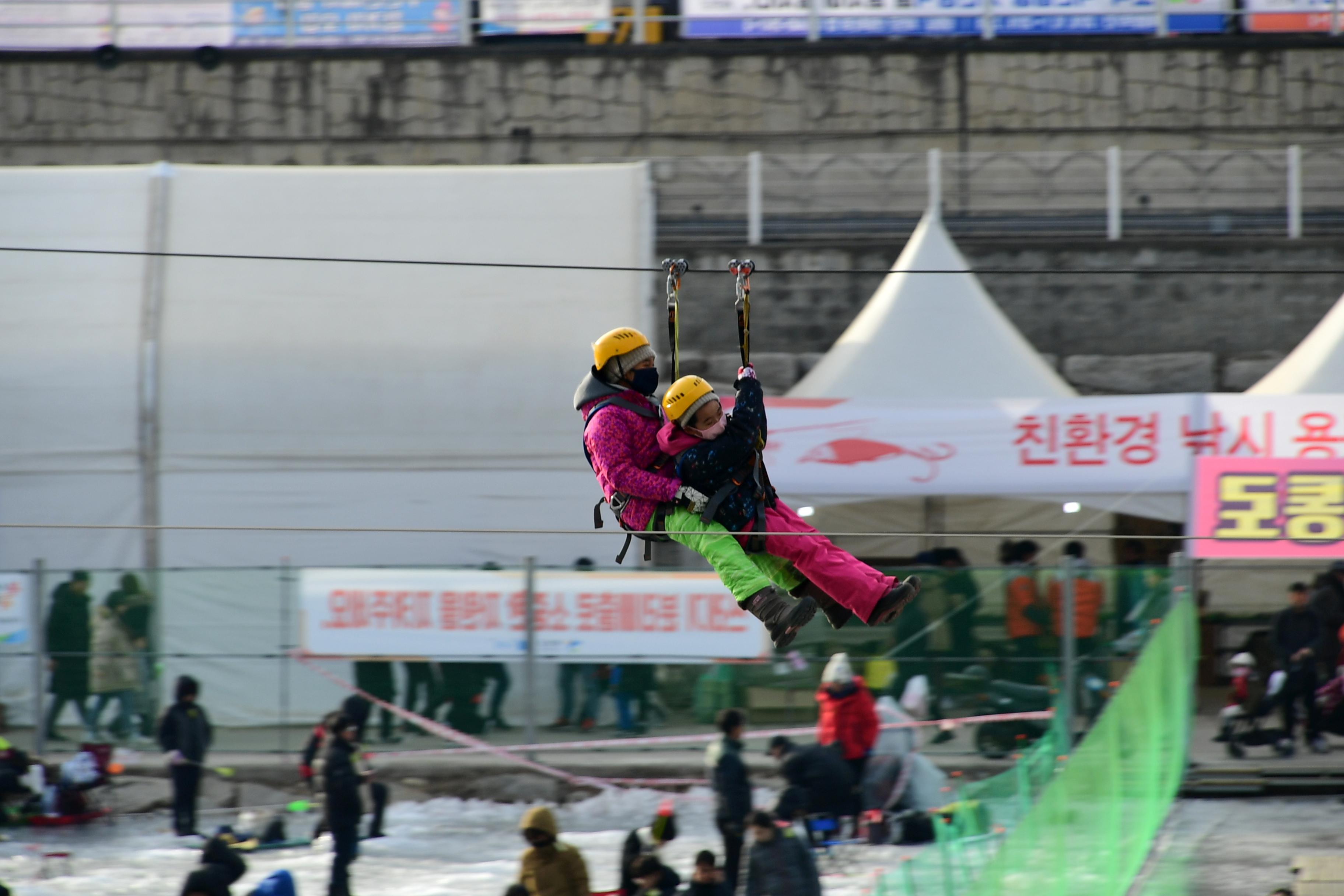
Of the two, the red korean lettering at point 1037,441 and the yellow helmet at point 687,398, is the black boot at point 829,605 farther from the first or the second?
the red korean lettering at point 1037,441

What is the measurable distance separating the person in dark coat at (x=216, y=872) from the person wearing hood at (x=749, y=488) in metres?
4.06

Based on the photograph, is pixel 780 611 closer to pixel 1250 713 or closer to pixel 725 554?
pixel 725 554

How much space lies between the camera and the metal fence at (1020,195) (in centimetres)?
1623

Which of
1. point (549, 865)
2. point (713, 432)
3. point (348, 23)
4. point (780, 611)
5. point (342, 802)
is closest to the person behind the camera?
point (780, 611)

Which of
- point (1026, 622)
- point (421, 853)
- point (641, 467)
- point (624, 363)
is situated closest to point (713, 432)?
point (641, 467)

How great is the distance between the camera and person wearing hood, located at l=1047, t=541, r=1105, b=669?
1148cm

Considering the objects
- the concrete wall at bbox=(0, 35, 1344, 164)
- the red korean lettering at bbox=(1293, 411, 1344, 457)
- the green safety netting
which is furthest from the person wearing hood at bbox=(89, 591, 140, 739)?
the red korean lettering at bbox=(1293, 411, 1344, 457)

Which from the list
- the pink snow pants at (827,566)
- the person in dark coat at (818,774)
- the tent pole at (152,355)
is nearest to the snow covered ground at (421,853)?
the person in dark coat at (818,774)

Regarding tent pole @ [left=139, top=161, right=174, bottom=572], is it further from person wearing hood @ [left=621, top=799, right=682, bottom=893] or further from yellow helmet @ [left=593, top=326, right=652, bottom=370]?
yellow helmet @ [left=593, top=326, right=652, bottom=370]

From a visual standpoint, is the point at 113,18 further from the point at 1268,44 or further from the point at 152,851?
the point at 1268,44

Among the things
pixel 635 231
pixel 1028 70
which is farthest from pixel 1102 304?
pixel 635 231

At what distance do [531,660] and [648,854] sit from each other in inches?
118

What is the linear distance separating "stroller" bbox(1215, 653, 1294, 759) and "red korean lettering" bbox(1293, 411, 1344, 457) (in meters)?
1.65

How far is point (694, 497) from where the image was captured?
639 cm
